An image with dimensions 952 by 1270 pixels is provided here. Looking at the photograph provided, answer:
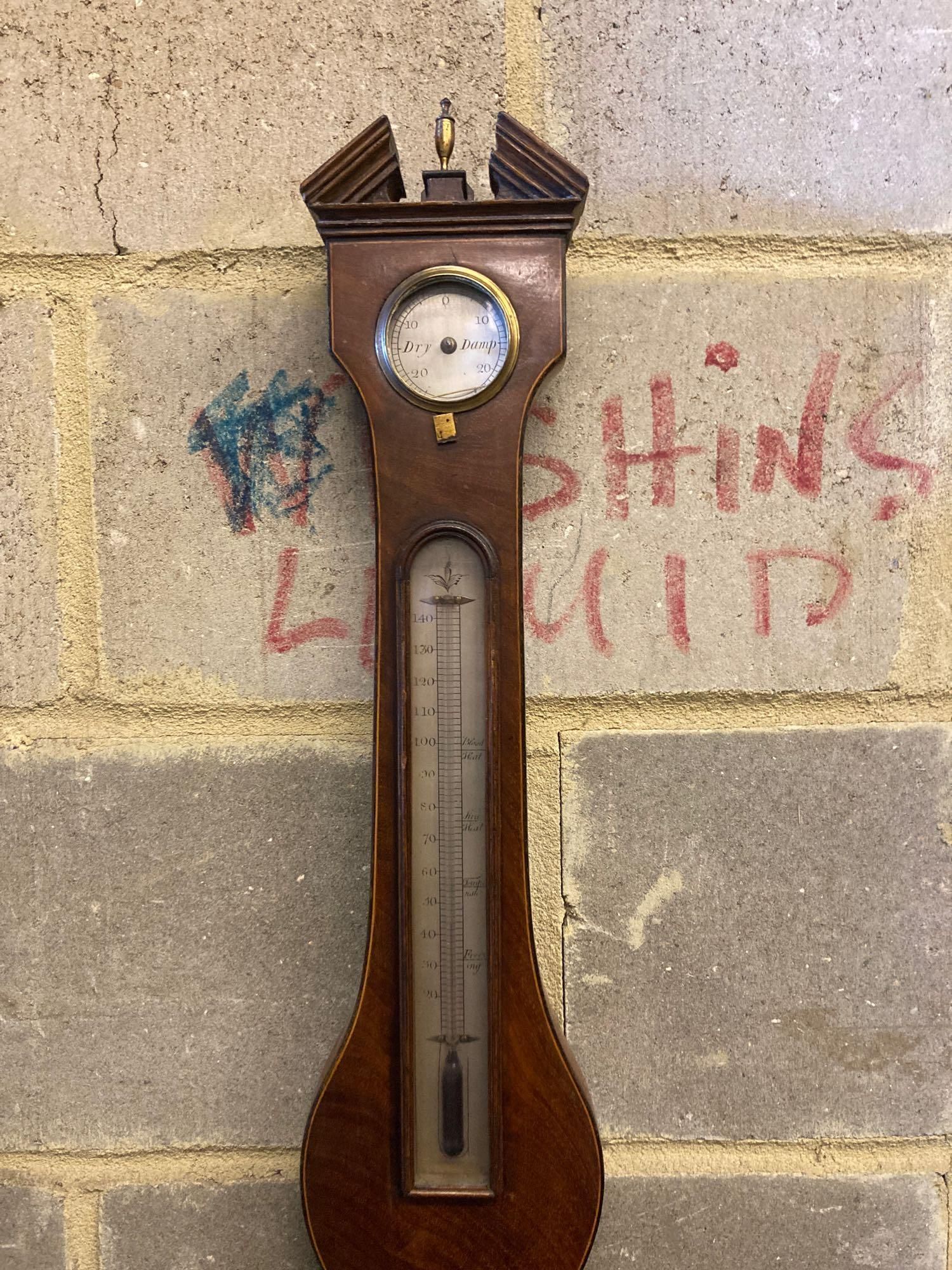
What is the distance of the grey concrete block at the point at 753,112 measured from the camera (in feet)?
2.36

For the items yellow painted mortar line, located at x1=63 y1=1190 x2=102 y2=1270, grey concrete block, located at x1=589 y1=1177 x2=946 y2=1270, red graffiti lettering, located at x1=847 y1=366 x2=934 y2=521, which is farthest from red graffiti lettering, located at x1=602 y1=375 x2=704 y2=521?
yellow painted mortar line, located at x1=63 y1=1190 x2=102 y2=1270

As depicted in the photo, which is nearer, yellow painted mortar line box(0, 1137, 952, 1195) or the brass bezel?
the brass bezel

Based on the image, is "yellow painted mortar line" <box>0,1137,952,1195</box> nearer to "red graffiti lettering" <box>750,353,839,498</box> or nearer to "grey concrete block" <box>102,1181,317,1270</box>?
"grey concrete block" <box>102,1181,317,1270</box>

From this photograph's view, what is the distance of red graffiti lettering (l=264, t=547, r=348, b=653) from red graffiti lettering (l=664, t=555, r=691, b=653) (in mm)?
228

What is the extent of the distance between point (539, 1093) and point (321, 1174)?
0.47ft

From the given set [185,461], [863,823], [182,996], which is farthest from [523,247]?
[182,996]

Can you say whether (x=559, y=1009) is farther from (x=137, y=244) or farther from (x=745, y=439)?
(x=137, y=244)

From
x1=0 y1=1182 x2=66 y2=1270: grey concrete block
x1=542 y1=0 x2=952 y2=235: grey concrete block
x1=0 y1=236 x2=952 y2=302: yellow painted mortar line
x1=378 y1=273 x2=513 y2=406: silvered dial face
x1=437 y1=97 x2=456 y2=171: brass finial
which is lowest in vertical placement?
x1=0 y1=1182 x2=66 y2=1270: grey concrete block

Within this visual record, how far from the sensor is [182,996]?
0.73 m

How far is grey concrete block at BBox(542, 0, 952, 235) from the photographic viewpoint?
720mm

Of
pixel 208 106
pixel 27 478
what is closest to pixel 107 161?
pixel 208 106

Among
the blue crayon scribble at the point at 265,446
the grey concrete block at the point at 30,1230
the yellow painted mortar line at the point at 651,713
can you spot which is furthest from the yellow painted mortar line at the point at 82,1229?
the blue crayon scribble at the point at 265,446

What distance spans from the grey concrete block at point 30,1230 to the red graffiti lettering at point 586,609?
534 millimetres

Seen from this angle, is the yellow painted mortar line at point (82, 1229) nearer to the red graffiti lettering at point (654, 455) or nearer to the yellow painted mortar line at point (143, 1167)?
the yellow painted mortar line at point (143, 1167)
